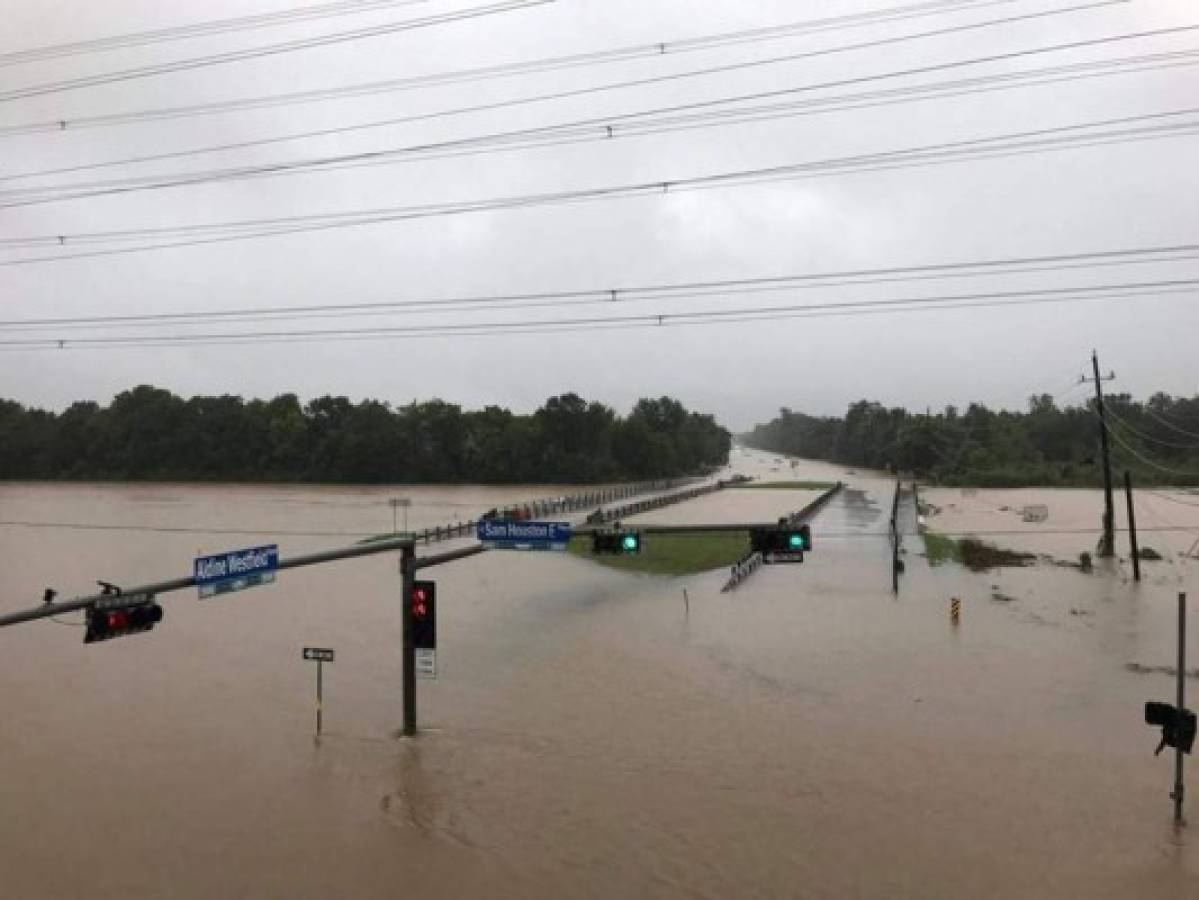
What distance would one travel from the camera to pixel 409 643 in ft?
59.6

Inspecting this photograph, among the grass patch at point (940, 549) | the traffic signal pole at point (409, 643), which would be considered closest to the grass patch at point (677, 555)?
the grass patch at point (940, 549)

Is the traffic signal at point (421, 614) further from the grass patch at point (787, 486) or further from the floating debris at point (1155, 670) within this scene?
the grass patch at point (787, 486)

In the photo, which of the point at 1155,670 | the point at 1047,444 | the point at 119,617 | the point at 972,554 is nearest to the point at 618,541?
the point at 119,617

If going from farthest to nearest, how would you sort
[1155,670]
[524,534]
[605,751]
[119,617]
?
[1155,670], [605,751], [524,534], [119,617]

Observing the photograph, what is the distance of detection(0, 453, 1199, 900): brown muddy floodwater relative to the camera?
1305cm

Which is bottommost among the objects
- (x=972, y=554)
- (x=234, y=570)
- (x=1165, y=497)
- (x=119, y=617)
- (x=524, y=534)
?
(x=972, y=554)

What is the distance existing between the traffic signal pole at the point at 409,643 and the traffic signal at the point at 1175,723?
12926 mm

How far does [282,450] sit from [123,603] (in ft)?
357

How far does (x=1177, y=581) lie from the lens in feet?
136

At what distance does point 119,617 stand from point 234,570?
200 cm

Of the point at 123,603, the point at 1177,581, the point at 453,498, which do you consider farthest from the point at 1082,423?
the point at 123,603

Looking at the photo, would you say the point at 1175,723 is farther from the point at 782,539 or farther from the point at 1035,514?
the point at 1035,514

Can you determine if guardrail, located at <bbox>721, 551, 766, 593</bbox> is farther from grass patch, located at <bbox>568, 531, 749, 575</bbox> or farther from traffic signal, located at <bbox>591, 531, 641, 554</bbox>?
traffic signal, located at <bbox>591, 531, 641, 554</bbox>

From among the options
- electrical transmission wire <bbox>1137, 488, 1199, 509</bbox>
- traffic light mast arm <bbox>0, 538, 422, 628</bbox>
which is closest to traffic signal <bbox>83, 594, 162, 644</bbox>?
traffic light mast arm <bbox>0, 538, 422, 628</bbox>
